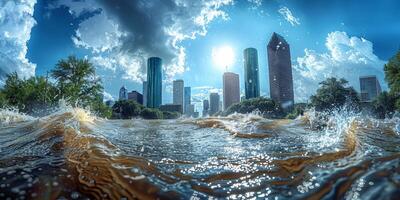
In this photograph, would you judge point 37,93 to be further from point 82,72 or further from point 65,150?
point 65,150

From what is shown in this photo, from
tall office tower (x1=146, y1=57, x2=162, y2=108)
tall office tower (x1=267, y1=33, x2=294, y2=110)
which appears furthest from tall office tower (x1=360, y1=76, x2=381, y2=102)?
tall office tower (x1=146, y1=57, x2=162, y2=108)

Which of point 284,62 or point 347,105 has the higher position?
point 284,62

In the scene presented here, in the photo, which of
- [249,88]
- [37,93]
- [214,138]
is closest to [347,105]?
[37,93]

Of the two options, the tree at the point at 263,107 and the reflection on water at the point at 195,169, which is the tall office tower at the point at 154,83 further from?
the reflection on water at the point at 195,169

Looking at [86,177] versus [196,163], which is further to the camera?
[196,163]

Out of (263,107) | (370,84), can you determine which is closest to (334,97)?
(263,107)

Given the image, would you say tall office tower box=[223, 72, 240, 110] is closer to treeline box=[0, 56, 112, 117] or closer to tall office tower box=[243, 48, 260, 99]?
tall office tower box=[243, 48, 260, 99]
